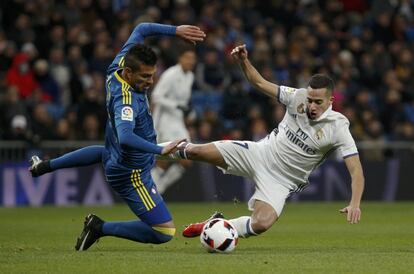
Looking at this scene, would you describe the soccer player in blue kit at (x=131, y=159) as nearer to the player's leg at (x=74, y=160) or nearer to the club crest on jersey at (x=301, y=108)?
the player's leg at (x=74, y=160)

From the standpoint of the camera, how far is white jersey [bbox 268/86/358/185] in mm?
9727

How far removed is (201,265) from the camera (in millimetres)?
8117

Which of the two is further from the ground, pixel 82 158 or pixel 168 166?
pixel 82 158

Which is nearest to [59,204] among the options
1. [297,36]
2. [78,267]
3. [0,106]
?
[0,106]

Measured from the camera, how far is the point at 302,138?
9.88 meters

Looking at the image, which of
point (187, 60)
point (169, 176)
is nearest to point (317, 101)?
point (187, 60)

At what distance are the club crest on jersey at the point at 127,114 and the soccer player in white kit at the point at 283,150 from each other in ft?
2.67

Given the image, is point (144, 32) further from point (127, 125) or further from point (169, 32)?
point (127, 125)

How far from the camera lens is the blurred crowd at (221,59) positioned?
18.0m

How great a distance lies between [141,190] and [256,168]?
126 centimetres

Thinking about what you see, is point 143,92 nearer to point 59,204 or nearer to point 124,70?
point 124,70

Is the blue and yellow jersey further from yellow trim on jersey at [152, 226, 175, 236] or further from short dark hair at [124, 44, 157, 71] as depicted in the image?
yellow trim on jersey at [152, 226, 175, 236]

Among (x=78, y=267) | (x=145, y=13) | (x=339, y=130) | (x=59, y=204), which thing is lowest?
(x=59, y=204)

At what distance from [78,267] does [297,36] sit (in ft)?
45.4
